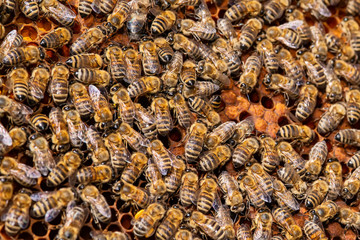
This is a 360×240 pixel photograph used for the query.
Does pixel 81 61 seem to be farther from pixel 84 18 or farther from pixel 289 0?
pixel 289 0

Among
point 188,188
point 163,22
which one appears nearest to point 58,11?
point 163,22

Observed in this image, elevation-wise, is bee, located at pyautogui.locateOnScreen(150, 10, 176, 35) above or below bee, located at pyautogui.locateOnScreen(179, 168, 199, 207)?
above

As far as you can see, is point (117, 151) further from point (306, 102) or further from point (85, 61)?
point (306, 102)

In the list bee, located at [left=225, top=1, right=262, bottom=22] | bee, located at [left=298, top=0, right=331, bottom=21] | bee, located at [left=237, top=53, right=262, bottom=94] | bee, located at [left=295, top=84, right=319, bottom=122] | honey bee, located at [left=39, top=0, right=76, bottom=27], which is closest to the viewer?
honey bee, located at [left=39, top=0, right=76, bottom=27]

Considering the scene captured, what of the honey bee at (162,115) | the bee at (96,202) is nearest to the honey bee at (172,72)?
the honey bee at (162,115)

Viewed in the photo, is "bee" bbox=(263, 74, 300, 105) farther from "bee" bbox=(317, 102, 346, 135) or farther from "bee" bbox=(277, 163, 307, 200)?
"bee" bbox=(277, 163, 307, 200)

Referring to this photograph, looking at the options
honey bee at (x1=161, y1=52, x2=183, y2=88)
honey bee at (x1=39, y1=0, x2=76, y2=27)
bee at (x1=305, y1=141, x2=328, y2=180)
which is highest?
honey bee at (x1=39, y1=0, x2=76, y2=27)

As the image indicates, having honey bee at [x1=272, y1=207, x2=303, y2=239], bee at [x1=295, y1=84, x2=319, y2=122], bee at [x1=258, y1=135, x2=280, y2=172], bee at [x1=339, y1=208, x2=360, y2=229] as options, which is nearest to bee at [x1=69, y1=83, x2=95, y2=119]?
bee at [x1=258, y1=135, x2=280, y2=172]

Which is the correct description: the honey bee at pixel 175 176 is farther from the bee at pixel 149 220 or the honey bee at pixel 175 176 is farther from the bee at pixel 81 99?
the bee at pixel 81 99
